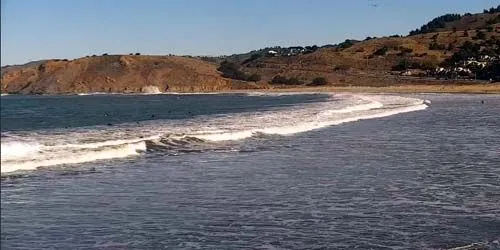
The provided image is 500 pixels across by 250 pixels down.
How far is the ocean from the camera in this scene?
27.8 feet

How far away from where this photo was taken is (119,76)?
123250mm

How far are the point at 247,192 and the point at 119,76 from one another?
373 ft

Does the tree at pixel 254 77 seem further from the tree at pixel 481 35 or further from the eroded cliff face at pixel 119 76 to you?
the tree at pixel 481 35

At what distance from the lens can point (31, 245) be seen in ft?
25.9

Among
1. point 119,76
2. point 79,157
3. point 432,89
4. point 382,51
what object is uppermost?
point 382,51

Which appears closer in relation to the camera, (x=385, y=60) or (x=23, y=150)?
(x=23, y=150)

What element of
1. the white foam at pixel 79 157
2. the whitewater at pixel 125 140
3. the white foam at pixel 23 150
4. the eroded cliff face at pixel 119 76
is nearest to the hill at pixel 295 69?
the eroded cliff face at pixel 119 76

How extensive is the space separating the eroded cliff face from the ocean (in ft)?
318

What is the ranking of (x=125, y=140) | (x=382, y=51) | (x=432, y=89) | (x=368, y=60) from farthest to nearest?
(x=382, y=51), (x=368, y=60), (x=432, y=89), (x=125, y=140)

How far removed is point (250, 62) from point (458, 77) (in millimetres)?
48111

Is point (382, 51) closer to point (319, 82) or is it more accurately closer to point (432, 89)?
point (319, 82)

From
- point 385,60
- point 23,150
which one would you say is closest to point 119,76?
point 385,60

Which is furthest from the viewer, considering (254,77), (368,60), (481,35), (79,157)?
(481,35)

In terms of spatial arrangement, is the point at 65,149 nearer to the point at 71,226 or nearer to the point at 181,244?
the point at 71,226
